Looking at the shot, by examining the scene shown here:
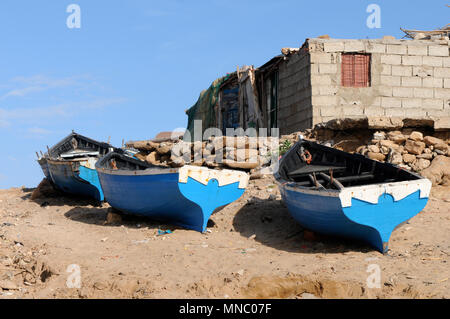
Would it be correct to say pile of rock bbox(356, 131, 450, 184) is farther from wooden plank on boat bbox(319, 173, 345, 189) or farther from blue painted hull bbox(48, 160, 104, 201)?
blue painted hull bbox(48, 160, 104, 201)

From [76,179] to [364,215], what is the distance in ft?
25.2

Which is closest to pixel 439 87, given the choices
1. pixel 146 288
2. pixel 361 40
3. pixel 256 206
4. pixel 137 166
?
pixel 361 40

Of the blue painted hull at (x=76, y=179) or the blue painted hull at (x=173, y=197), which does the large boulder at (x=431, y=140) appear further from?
the blue painted hull at (x=76, y=179)

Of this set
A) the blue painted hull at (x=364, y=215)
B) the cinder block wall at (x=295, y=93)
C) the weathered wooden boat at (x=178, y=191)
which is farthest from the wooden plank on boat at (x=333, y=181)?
the cinder block wall at (x=295, y=93)

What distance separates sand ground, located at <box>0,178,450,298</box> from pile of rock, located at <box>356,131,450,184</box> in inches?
40.2

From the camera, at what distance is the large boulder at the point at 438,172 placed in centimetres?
1064

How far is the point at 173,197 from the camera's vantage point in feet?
28.2

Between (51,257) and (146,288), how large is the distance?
214 centimetres

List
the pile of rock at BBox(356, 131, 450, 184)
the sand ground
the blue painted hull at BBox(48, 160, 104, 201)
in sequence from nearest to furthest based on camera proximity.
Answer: the sand ground, the pile of rock at BBox(356, 131, 450, 184), the blue painted hull at BBox(48, 160, 104, 201)

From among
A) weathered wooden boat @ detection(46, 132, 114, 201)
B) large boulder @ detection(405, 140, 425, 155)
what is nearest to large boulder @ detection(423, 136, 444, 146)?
large boulder @ detection(405, 140, 425, 155)

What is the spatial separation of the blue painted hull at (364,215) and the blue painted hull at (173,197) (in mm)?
1799

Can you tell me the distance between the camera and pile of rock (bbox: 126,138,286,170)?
12.7m

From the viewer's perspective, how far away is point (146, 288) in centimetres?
608

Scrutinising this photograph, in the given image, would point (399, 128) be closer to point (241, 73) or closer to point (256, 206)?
point (256, 206)
